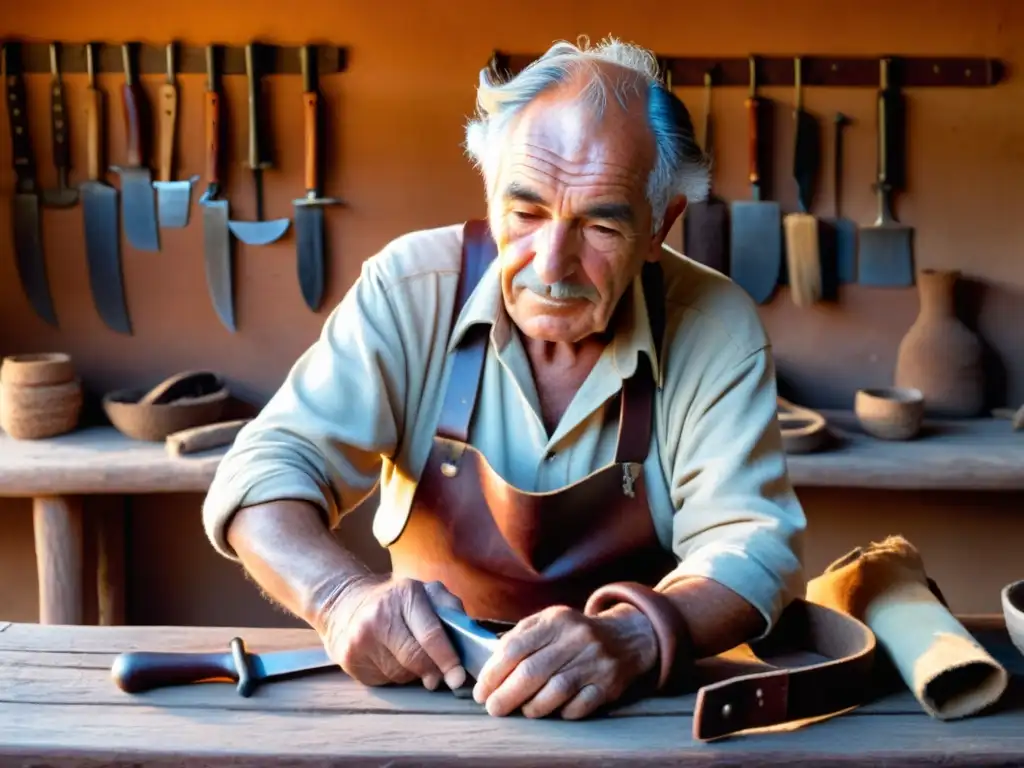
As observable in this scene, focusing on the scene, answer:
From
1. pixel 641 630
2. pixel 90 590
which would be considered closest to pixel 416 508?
pixel 641 630

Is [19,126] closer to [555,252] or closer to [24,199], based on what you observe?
[24,199]

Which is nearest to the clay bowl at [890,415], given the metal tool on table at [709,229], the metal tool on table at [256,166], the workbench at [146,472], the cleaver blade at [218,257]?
the workbench at [146,472]

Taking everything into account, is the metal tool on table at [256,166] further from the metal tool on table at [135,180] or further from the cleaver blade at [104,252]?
the cleaver blade at [104,252]

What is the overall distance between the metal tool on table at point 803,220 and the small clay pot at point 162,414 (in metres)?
1.79

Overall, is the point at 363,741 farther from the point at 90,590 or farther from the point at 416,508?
the point at 90,590

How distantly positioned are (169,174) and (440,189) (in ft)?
2.75

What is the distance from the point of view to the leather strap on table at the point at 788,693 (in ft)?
4.61

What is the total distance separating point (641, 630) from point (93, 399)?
275 centimetres

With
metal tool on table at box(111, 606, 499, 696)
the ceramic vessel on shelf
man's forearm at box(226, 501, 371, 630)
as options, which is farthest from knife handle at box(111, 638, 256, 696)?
the ceramic vessel on shelf

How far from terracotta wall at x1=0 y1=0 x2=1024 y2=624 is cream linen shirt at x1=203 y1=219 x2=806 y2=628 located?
1.71 metres

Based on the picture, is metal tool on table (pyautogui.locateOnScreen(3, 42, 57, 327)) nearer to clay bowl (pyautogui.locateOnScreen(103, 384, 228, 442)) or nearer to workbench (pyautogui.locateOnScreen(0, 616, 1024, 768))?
clay bowl (pyautogui.locateOnScreen(103, 384, 228, 442))

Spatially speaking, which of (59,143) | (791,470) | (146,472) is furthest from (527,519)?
(59,143)

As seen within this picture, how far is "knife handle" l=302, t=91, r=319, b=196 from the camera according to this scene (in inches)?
143

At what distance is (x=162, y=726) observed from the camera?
1414 mm
